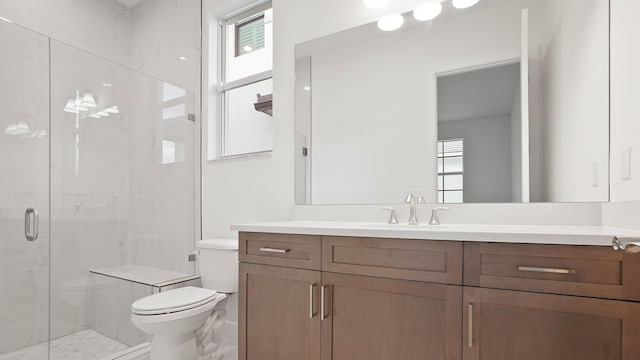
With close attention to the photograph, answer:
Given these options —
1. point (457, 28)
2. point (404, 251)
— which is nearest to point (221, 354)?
point (404, 251)

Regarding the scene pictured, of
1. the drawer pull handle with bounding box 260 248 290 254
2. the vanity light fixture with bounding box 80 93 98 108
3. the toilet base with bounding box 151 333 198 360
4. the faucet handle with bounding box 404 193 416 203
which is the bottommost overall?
the toilet base with bounding box 151 333 198 360

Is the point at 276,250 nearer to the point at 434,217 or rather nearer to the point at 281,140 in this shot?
the point at 434,217

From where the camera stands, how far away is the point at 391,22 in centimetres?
182

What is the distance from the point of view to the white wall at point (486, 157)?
152 centimetres

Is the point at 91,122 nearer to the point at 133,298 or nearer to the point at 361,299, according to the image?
the point at 133,298

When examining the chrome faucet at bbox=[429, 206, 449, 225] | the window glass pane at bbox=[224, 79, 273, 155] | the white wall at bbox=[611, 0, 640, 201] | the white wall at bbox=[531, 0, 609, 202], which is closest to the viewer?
the white wall at bbox=[611, 0, 640, 201]

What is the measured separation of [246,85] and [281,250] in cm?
150

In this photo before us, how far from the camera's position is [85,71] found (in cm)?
230

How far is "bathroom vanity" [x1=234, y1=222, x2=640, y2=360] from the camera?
3.06ft

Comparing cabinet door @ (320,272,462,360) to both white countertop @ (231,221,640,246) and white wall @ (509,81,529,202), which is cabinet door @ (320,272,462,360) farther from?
white wall @ (509,81,529,202)

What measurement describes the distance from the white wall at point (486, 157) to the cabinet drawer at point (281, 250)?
78 centimetres

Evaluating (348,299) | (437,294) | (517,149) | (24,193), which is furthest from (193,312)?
(517,149)

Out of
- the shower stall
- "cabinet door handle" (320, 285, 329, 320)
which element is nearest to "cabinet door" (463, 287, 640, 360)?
"cabinet door handle" (320, 285, 329, 320)

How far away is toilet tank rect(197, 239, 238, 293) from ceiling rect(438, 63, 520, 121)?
142 cm
